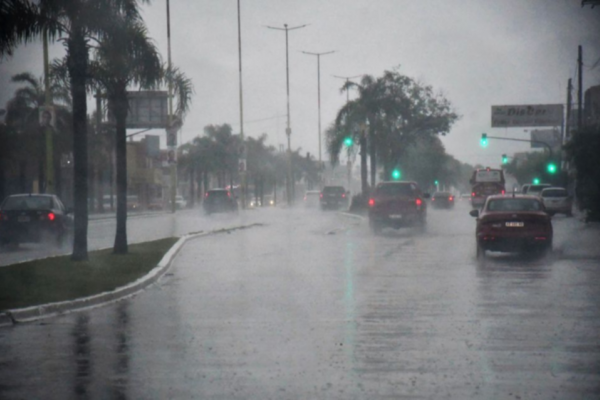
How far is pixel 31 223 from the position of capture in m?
29.4

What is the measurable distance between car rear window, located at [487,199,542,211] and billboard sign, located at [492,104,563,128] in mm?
74397

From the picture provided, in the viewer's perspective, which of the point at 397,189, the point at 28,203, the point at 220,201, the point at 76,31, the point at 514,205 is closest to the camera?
the point at 76,31

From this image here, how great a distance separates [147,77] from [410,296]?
1073 cm

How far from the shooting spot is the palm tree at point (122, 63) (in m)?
23.0

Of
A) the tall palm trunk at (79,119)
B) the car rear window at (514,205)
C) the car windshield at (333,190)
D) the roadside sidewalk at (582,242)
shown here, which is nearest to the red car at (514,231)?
the car rear window at (514,205)

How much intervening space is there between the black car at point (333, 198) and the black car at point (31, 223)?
4698 centimetres

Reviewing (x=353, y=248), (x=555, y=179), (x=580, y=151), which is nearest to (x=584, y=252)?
(x=353, y=248)

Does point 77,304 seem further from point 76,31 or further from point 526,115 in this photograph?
point 526,115

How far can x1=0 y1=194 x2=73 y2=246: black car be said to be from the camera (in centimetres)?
2931

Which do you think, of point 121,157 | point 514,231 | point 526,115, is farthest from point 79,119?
point 526,115

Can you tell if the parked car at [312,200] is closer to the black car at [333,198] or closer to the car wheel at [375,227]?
the black car at [333,198]

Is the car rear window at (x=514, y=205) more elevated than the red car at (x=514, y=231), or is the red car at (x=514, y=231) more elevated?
the car rear window at (x=514, y=205)

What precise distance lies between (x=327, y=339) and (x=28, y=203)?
68.3 feet

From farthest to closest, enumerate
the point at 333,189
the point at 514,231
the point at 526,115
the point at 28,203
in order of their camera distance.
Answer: the point at 526,115 < the point at 333,189 < the point at 28,203 < the point at 514,231
